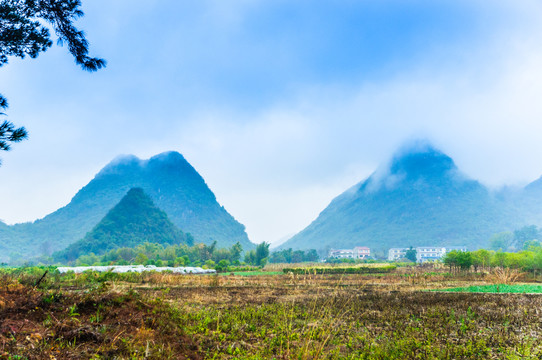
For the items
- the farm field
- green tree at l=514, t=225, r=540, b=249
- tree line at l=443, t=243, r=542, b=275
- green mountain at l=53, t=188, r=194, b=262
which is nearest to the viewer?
the farm field

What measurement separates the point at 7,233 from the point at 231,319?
220607 millimetres

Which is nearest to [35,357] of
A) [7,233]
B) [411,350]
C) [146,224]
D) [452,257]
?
[411,350]

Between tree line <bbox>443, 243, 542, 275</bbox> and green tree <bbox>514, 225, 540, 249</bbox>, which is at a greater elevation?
tree line <bbox>443, 243, 542, 275</bbox>

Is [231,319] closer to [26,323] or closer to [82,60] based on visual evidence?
[26,323]

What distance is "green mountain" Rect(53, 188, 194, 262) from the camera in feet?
416

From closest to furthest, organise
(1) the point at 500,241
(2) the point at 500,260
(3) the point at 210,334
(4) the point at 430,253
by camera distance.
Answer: (3) the point at 210,334, (2) the point at 500,260, (1) the point at 500,241, (4) the point at 430,253

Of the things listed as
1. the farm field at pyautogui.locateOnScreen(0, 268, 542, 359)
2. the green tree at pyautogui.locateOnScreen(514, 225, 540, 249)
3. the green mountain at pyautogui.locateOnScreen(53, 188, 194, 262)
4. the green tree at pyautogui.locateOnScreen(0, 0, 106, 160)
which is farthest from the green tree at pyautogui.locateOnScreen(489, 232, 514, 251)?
the green tree at pyautogui.locateOnScreen(0, 0, 106, 160)

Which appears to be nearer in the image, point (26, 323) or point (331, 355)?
point (26, 323)

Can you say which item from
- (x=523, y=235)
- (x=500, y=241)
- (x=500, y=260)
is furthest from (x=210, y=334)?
(x=523, y=235)

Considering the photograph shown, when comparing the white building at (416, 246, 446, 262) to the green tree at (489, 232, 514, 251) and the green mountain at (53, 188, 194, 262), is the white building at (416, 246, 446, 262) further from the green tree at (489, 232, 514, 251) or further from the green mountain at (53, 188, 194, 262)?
the green mountain at (53, 188, 194, 262)

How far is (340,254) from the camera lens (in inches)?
7219

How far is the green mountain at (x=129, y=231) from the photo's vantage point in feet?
416

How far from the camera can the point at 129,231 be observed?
147625 millimetres

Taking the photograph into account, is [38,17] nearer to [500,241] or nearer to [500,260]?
[500,260]
